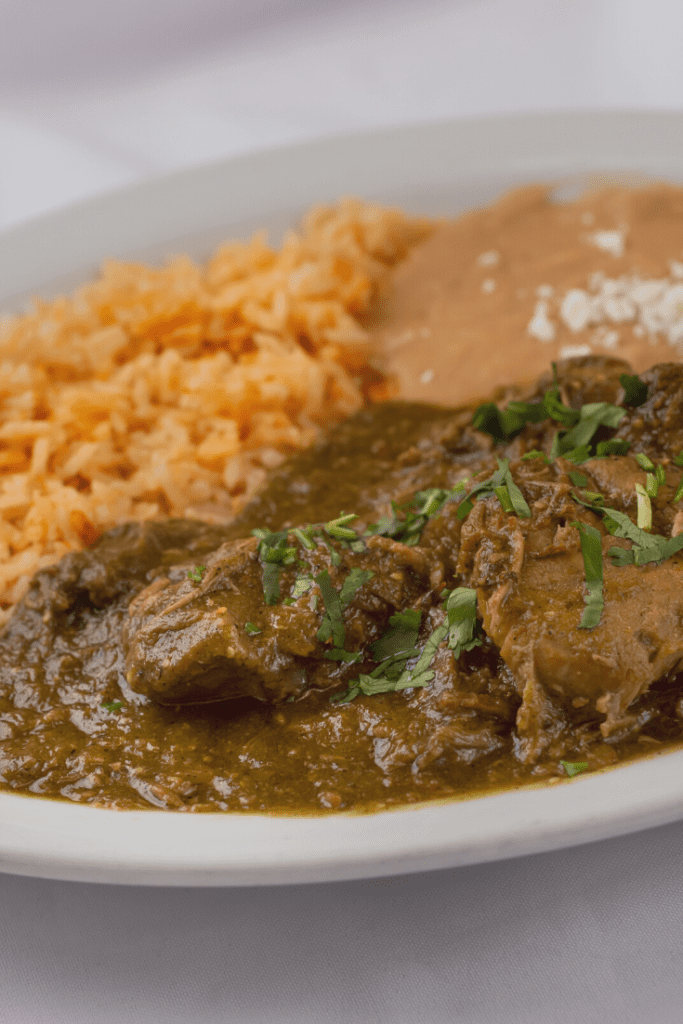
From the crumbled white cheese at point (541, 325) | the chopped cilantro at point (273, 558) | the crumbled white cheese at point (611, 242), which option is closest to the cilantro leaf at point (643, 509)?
→ the chopped cilantro at point (273, 558)

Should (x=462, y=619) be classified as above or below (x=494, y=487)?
below

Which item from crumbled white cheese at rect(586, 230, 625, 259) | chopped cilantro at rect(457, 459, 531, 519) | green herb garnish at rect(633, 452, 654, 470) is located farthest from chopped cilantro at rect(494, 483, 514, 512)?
crumbled white cheese at rect(586, 230, 625, 259)

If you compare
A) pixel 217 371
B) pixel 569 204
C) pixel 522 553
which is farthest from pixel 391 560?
pixel 569 204

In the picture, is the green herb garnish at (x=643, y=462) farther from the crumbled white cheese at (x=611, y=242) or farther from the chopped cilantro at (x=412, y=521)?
the crumbled white cheese at (x=611, y=242)

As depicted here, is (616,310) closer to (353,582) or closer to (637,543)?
(637,543)

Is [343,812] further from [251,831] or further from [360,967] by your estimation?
[360,967]

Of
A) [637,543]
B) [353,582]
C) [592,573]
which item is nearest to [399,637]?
[353,582]

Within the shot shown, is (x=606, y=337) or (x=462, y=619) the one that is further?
(x=606, y=337)
